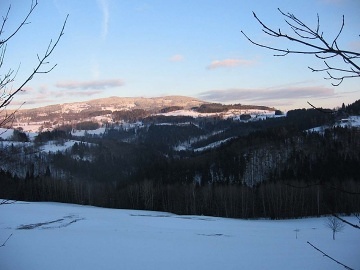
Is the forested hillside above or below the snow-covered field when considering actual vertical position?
below

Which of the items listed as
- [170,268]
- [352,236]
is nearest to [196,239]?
[170,268]

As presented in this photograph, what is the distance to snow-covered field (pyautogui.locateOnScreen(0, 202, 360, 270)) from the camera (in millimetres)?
18453

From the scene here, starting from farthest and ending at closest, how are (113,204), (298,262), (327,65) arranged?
(113,204), (298,262), (327,65)

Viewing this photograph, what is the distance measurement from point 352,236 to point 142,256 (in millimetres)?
21246

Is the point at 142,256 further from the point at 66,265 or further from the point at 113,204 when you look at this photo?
the point at 113,204

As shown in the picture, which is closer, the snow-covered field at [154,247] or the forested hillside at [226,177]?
the snow-covered field at [154,247]

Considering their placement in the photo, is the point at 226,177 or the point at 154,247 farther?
the point at 226,177

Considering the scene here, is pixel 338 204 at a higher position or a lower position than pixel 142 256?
lower

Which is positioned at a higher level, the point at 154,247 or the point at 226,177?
the point at 154,247

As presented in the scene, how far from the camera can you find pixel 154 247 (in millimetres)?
23062

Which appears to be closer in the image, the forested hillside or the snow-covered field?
the snow-covered field

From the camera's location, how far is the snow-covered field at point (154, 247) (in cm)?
1845

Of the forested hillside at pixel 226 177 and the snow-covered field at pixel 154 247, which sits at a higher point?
the snow-covered field at pixel 154 247

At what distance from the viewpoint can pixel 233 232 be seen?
30.7 meters
